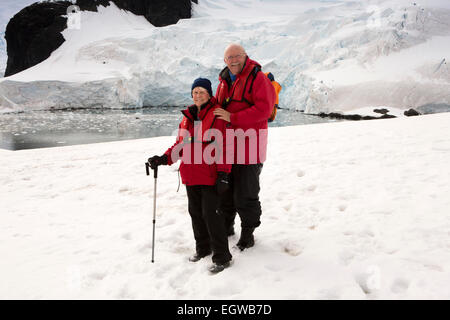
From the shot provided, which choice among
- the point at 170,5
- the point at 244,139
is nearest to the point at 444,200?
the point at 244,139

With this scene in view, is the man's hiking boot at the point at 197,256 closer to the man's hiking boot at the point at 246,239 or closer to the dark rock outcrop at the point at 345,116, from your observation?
the man's hiking boot at the point at 246,239

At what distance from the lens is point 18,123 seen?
75.3ft

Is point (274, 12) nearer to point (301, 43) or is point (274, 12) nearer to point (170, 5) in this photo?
point (170, 5)

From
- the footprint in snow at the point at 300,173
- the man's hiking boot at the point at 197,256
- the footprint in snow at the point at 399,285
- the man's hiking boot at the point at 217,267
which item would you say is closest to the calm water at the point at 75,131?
the footprint in snow at the point at 300,173

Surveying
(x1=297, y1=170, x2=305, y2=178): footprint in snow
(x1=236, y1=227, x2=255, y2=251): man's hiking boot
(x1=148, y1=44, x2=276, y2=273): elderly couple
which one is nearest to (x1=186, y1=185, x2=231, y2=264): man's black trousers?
(x1=148, y1=44, x2=276, y2=273): elderly couple

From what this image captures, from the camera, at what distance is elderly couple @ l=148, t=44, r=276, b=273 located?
2432 mm

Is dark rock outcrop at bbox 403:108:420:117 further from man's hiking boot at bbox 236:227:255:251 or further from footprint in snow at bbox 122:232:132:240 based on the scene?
footprint in snow at bbox 122:232:132:240

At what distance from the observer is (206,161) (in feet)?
8.08

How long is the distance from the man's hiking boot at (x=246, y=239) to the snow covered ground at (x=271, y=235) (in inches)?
2.9

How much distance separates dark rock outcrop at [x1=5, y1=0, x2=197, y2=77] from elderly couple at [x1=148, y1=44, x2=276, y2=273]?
56.6 metres

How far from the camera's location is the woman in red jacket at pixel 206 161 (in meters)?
2.44

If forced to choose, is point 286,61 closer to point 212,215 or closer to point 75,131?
point 75,131

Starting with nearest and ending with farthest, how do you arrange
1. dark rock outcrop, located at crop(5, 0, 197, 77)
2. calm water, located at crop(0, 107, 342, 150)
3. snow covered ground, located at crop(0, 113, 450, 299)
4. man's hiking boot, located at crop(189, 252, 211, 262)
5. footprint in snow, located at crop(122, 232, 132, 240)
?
1. snow covered ground, located at crop(0, 113, 450, 299)
2. man's hiking boot, located at crop(189, 252, 211, 262)
3. footprint in snow, located at crop(122, 232, 132, 240)
4. calm water, located at crop(0, 107, 342, 150)
5. dark rock outcrop, located at crop(5, 0, 197, 77)

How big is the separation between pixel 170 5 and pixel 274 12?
75.7 feet
